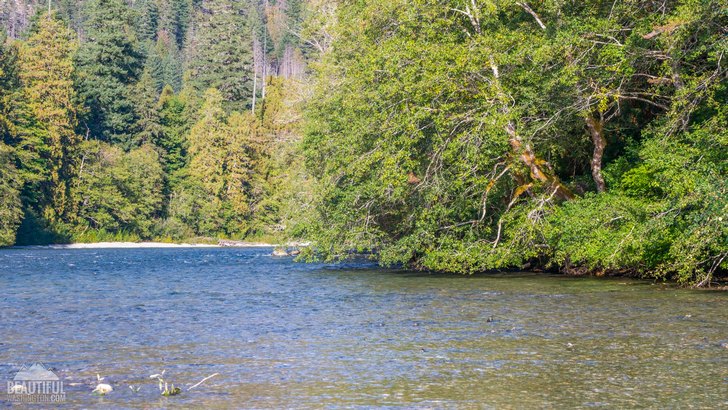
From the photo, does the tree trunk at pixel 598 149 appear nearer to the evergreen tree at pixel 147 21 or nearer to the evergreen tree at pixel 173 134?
the evergreen tree at pixel 173 134

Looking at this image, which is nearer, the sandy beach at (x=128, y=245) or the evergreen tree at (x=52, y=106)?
the sandy beach at (x=128, y=245)

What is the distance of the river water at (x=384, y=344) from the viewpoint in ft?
37.2

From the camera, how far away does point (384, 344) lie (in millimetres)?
15516

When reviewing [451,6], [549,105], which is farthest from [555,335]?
[451,6]

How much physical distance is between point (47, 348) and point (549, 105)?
1811 centimetres

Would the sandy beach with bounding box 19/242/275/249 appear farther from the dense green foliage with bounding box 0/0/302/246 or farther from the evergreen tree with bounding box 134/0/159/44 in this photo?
the evergreen tree with bounding box 134/0/159/44

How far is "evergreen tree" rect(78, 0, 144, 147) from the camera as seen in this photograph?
93.9m

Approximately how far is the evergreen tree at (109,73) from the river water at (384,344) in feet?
229

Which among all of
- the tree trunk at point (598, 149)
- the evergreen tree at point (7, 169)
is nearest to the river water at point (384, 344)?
the tree trunk at point (598, 149)

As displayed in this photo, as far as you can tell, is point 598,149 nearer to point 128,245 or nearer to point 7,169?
point 7,169

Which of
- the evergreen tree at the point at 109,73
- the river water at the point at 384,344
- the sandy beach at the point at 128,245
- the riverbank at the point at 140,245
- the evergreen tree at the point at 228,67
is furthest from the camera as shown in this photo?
the evergreen tree at the point at 228,67

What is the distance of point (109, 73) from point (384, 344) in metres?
86.1

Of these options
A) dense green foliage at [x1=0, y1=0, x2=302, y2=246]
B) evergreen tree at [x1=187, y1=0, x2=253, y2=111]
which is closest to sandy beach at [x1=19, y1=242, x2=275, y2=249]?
dense green foliage at [x1=0, y1=0, x2=302, y2=246]

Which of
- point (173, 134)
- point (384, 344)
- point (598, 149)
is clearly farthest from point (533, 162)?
point (173, 134)
